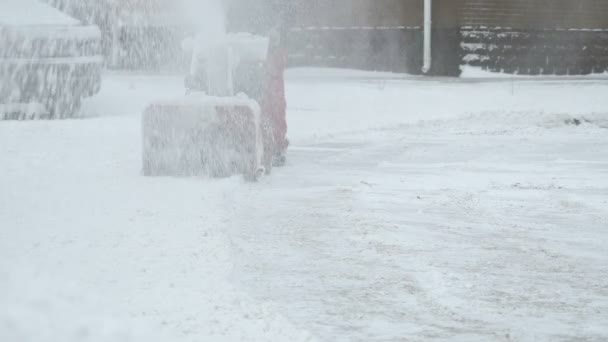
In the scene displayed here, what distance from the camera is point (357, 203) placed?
8664 millimetres

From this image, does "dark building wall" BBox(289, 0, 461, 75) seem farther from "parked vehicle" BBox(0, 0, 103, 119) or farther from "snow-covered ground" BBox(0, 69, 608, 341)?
"parked vehicle" BBox(0, 0, 103, 119)

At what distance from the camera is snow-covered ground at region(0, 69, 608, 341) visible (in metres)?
5.16

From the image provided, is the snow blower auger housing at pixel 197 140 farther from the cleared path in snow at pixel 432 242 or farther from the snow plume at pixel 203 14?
the snow plume at pixel 203 14

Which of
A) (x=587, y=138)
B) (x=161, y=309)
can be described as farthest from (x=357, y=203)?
(x=587, y=138)

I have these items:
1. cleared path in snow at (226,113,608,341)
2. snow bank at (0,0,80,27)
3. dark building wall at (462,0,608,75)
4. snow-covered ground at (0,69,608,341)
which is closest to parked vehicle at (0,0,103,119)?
snow bank at (0,0,80,27)

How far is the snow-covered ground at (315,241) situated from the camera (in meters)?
5.16

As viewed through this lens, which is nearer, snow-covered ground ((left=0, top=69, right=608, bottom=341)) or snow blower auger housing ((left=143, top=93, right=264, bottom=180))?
snow-covered ground ((left=0, top=69, right=608, bottom=341))

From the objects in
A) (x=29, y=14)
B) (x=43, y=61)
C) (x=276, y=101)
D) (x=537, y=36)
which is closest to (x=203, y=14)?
(x=537, y=36)

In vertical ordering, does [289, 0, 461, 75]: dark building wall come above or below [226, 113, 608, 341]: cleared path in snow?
below

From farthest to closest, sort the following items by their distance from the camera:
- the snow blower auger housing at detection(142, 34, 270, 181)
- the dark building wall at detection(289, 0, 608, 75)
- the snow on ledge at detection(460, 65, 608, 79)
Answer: the dark building wall at detection(289, 0, 608, 75), the snow on ledge at detection(460, 65, 608, 79), the snow blower auger housing at detection(142, 34, 270, 181)

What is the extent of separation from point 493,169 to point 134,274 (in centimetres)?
554

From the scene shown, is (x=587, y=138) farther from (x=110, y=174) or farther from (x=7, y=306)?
(x=7, y=306)

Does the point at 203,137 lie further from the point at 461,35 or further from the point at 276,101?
the point at 461,35

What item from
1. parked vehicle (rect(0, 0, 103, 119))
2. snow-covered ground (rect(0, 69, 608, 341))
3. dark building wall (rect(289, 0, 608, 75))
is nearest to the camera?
snow-covered ground (rect(0, 69, 608, 341))
